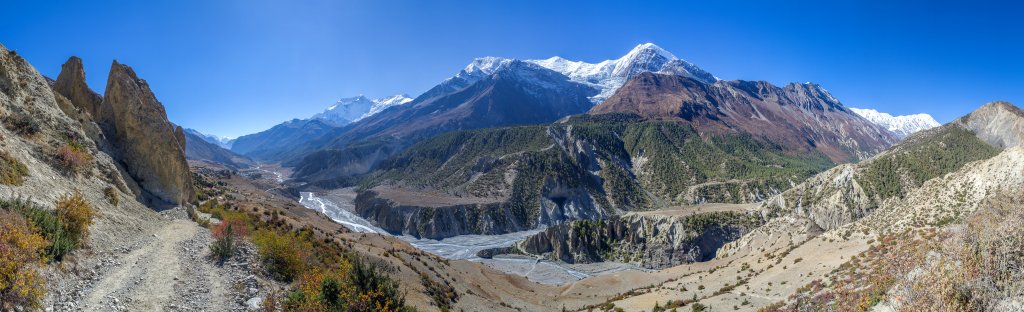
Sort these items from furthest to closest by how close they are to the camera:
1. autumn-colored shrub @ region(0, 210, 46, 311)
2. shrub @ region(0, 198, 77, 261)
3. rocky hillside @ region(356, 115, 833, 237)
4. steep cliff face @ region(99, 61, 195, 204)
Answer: rocky hillside @ region(356, 115, 833, 237)
steep cliff face @ region(99, 61, 195, 204)
shrub @ region(0, 198, 77, 261)
autumn-colored shrub @ region(0, 210, 46, 311)

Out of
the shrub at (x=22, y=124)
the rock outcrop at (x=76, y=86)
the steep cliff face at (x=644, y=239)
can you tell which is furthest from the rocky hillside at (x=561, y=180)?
the shrub at (x=22, y=124)

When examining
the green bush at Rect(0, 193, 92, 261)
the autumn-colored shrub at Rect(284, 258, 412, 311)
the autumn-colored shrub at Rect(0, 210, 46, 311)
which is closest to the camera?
the autumn-colored shrub at Rect(0, 210, 46, 311)

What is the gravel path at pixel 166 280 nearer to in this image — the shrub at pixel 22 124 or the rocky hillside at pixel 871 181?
the shrub at pixel 22 124

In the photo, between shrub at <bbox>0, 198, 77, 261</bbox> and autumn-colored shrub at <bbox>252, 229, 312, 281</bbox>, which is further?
autumn-colored shrub at <bbox>252, 229, 312, 281</bbox>

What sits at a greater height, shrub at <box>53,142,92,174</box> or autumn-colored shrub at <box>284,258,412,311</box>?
shrub at <box>53,142,92,174</box>

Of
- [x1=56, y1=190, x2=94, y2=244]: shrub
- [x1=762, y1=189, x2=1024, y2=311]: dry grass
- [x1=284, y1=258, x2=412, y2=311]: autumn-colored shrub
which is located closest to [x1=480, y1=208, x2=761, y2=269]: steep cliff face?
[x1=762, y1=189, x2=1024, y2=311]: dry grass

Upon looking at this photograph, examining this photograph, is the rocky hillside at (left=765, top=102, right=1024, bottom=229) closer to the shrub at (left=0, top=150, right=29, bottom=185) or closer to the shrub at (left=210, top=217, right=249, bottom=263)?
the shrub at (left=210, top=217, right=249, bottom=263)
